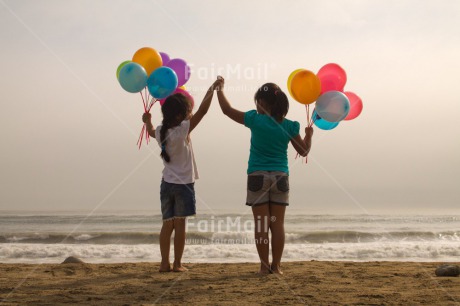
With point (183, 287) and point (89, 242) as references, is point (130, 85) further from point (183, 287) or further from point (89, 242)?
point (89, 242)

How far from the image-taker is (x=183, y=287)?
13.4 feet

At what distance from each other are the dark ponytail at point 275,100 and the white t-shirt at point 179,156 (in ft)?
2.45

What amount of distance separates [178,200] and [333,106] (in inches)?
65.7

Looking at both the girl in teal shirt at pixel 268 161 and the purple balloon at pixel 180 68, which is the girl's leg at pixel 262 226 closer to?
the girl in teal shirt at pixel 268 161

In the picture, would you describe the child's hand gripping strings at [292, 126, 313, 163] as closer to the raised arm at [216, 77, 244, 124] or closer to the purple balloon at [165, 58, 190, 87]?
the raised arm at [216, 77, 244, 124]

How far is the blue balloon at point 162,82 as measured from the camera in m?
5.01

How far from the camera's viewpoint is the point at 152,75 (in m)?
5.06

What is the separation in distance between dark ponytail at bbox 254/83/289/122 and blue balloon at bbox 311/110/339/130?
1.93 feet

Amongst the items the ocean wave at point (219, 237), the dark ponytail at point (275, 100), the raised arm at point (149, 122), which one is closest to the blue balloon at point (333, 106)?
the dark ponytail at point (275, 100)

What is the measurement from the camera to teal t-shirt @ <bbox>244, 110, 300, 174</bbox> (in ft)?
15.4

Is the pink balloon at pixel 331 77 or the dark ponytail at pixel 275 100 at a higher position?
the pink balloon at pixel 331 77

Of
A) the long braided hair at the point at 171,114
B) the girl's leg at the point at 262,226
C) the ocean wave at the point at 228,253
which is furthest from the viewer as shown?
the ocean wave at the point at 228,253

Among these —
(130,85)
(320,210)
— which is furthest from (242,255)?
(320,210)

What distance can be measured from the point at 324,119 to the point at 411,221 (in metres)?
16.6
